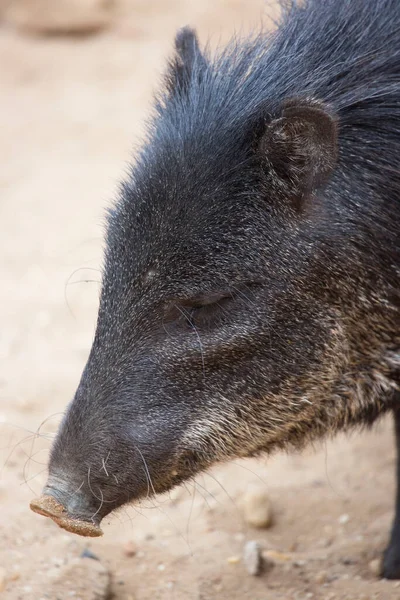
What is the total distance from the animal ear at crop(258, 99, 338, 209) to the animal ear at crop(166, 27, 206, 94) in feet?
2.21

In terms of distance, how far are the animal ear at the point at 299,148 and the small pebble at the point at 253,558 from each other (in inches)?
65.5

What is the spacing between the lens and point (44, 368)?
5.67 meters

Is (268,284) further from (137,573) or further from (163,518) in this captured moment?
(163,518)

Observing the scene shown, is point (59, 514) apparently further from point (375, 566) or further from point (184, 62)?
point (184, 62)

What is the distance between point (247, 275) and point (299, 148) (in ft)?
1.57

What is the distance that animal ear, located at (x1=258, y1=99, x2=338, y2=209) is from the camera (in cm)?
286

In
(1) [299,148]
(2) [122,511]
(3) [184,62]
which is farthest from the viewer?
(3) [184,62]

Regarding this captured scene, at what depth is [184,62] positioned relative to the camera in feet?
11.8

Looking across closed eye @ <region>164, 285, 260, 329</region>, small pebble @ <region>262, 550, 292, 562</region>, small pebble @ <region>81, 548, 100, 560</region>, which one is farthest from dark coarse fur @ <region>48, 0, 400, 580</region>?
small pebble @ <region>262, 550, 292, 562</region>

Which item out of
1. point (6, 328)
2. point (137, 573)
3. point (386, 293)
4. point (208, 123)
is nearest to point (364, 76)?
point (208, 123)

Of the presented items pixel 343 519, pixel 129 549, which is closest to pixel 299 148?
pixel 129 549

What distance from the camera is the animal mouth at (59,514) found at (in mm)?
2693

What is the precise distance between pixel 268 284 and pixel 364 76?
0.87m

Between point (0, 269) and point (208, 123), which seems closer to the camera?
point (208, 123)
